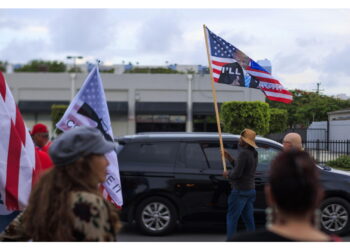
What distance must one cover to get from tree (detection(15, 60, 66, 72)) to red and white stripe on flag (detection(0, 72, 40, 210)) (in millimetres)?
49170

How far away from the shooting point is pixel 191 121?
4281 cm

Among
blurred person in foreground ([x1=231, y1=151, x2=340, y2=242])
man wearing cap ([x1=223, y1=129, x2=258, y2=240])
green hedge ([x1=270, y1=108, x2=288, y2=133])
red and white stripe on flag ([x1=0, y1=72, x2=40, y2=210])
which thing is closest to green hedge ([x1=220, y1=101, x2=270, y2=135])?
green hedge ([x1=270, y1=108, x2=288, y2=133])

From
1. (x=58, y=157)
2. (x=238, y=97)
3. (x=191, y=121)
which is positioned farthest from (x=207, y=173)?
(x=191, y=121)

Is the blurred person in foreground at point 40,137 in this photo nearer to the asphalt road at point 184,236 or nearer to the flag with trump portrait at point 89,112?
the flag with trump portrait at point 89,112

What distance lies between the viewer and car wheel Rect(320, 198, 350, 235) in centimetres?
777

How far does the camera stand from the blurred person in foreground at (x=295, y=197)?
185 centimetres

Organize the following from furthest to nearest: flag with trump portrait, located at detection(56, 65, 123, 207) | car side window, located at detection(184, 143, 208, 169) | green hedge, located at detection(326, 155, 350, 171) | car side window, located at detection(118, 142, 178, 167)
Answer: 1. green hedge, located at detection(326, 155, 350, 171)
2. car side window, located at detection(118, 142, 178, 167)
3. car side window, located at detection(184, 143, 208, 169)
4. flag with trump portrait, located at detection(56, 65, 123, 207)

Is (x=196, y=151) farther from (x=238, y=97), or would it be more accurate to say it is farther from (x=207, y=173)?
(x=238, y=97)

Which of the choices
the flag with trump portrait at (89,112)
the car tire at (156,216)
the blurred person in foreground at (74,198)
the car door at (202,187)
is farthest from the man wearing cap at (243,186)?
the blurred person in foreground at (74,198)

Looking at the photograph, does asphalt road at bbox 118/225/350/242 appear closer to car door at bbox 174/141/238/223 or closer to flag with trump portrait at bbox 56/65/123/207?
car door at bbox 174/141/238/223

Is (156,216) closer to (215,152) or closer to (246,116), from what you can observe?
(215,152)

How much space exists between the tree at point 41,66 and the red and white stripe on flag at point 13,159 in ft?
161

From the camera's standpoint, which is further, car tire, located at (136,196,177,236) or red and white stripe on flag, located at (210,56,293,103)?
car tire, located at (136,196,177,236)

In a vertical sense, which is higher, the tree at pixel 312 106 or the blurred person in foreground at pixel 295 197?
the tree at pixel 312 106
